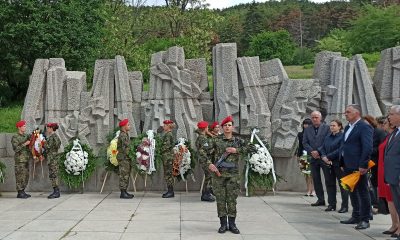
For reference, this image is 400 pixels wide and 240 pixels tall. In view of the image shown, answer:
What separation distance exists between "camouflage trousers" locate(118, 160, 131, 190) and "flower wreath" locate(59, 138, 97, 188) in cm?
78

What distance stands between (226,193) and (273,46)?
34.2 metres

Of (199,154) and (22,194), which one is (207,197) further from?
(22,194)

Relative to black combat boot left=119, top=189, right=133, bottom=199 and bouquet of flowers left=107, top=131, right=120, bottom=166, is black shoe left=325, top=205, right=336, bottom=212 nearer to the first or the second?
black combat boot left=119, top=189, right=133, bottom=199

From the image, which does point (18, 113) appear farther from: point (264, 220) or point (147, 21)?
point (147, 21)

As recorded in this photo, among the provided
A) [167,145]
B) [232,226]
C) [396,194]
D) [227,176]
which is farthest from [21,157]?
[396,194]

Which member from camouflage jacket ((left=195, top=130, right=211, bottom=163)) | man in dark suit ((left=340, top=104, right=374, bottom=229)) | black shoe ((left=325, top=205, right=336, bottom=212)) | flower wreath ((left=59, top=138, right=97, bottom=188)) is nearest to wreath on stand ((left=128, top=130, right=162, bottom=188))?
flower wreath ((left=59, top=138, right=97, bottom=188))

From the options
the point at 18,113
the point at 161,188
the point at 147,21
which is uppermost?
the point at 147,21

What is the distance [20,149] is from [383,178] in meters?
6.91

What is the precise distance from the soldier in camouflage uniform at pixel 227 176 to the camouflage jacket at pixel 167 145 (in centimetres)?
304

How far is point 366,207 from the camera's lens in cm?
646

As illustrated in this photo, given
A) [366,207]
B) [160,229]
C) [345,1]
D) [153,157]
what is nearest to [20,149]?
[153,157]

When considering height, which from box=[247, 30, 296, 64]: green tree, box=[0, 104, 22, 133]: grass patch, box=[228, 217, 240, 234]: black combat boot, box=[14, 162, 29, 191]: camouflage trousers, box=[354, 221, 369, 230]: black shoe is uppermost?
box=[247, 30, 296, 64]: green tree

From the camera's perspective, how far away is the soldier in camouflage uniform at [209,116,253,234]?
20.1 ft

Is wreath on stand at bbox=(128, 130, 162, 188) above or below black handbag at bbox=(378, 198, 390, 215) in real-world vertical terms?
above
